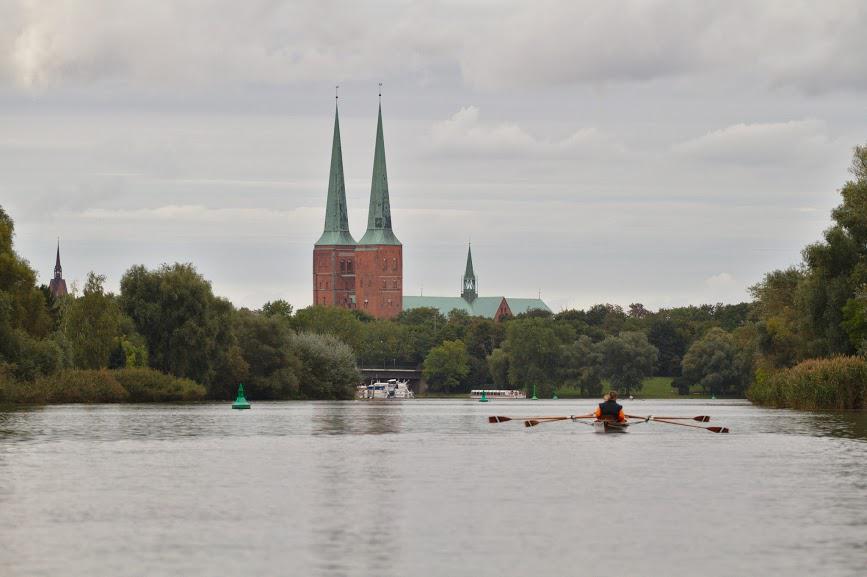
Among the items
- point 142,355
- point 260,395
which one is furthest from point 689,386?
point 142,355

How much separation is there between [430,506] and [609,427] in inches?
1111

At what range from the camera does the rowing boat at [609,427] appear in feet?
181

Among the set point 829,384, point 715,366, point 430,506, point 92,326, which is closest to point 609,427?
point 829,384

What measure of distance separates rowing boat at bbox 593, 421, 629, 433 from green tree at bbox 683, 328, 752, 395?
125 metres

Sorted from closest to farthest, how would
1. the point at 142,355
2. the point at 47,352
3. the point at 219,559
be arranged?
the point at 219,559 < the point at 47,352 < the point at 142,355

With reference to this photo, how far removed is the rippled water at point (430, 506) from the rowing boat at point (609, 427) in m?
2.93

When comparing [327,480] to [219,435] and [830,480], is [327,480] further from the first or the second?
[219,435]

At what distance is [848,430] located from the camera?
176 ft

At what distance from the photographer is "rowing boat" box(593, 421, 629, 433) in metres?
55.1

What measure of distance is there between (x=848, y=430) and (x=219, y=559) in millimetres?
37475

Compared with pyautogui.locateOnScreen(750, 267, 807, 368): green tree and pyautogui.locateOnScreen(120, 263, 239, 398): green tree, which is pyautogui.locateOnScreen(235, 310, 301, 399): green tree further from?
pyautogui.locateOnScreen(750, 267, 807, 368): green tree

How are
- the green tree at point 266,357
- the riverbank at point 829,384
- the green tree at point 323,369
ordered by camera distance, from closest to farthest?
1. the riverbank at point 829,384
2. the green tree at point 266,357
3. the green tree at point 323,369

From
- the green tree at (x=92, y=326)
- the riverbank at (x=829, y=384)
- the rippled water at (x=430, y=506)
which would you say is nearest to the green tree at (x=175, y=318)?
the green tree at (x=92, y=326)

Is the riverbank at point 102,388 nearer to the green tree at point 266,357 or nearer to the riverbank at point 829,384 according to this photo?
the green tree at point 266,357
